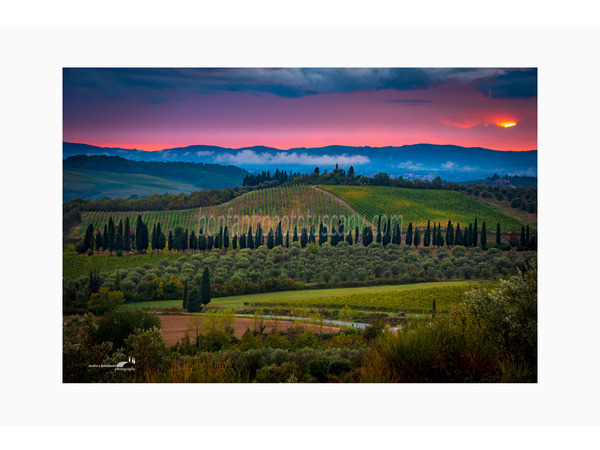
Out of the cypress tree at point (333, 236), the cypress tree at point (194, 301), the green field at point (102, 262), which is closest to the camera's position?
the green field at point (102, 262)

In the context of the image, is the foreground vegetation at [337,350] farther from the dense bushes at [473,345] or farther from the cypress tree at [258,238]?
the cypress tree at [258,238]

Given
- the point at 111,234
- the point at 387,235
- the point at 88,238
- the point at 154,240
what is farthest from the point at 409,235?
the point at 88,238

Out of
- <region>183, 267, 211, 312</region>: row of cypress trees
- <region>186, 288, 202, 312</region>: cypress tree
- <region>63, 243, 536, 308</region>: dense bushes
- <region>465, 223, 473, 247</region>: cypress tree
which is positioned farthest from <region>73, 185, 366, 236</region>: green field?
<region>465, 223, 473, 247</region>: cypress tree

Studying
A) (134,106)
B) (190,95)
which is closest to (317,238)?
(190,95)

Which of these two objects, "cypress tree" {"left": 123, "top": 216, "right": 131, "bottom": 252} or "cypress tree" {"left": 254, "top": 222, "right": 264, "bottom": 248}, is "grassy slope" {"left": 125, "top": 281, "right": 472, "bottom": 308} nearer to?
"cypress tree" {"left": 254, "top": 222, "right": 264, "bottom": 248}

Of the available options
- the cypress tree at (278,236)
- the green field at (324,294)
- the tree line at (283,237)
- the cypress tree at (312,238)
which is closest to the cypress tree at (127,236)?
the tree line at (283,237)

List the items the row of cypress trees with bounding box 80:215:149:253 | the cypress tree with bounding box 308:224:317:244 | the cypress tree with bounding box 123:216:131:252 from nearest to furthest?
the row of cypress trees with bounding box 80:215:149:253, the cypress tree with bounding box 123:216:131:252, the cypress tree with bounding box 308:224:317:244
